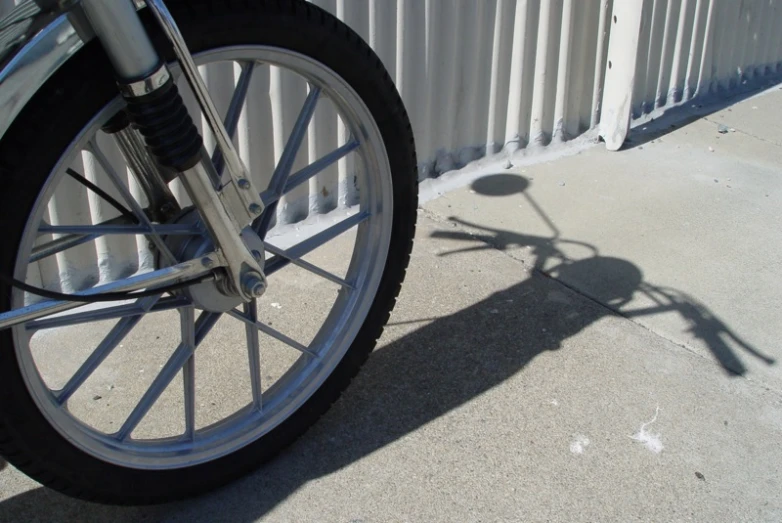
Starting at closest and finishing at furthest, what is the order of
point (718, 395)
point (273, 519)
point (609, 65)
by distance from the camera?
point (273, 519)
point (718, 395)
point (609, 65)

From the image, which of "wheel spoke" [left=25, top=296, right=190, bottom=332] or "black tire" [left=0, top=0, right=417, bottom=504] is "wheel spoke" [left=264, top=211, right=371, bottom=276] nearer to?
"black tire" [left=0, top=0, right=417, bottom=504]

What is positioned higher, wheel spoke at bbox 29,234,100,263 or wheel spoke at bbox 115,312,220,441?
wheel spoke at bbox 29,234,100,263

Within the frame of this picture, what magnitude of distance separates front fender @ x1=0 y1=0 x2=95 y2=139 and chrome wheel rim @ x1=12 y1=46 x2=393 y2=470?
0.42 feet

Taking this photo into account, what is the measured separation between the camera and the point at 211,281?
2053 mm

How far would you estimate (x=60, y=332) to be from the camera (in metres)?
→ 2.95

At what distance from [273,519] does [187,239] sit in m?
0.71

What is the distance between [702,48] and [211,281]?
13.0 feet

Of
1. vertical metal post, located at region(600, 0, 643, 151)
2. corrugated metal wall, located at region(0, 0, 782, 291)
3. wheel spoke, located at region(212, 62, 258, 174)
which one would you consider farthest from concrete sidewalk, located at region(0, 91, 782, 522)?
wheel spoke, located at region(212, 62, 258, 174)

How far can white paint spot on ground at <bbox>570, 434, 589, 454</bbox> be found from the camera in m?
2.45

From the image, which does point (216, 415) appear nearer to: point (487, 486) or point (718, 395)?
point (487, 486)

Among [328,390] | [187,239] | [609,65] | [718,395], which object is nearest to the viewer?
[187,239]

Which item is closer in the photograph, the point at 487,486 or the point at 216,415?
the point at 487,486

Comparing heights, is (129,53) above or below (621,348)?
above

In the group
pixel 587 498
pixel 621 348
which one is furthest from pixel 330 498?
pixel 621 348
